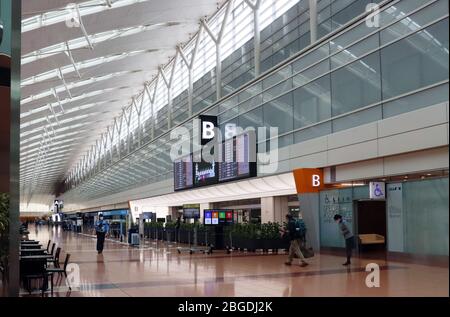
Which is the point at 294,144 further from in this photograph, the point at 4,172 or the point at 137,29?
the point at 137,29

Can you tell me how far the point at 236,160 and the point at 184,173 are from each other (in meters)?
7.77

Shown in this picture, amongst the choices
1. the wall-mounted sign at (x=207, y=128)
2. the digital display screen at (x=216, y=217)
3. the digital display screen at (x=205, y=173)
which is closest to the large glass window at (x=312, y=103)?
the digital display screen at (x=216, y=217)

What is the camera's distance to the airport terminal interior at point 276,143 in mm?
9781

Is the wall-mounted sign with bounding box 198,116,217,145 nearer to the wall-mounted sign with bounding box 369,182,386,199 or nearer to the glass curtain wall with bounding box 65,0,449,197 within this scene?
the glass curtain wall with bounding box 65,0,449,197

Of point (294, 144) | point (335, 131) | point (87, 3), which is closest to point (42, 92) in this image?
point (87, 3)

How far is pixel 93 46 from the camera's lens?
29297 millimetres

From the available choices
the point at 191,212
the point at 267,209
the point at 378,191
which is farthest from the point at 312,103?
the point at 267,209

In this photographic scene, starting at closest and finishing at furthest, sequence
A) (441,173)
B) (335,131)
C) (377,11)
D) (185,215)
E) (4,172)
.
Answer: (441,173) → (4,172) → (377,11) → (335,131) → (185,215)

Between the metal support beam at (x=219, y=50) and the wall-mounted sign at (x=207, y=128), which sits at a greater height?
the metal support beam at (x=219, y=50)

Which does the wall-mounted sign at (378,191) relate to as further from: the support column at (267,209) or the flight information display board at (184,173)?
the flight information display board at (184,173)

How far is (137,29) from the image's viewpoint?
30.5m

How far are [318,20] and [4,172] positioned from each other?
42.2ft

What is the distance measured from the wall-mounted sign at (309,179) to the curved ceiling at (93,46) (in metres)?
11.4

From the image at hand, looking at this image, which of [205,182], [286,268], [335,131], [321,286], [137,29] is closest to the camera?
[321,286]
